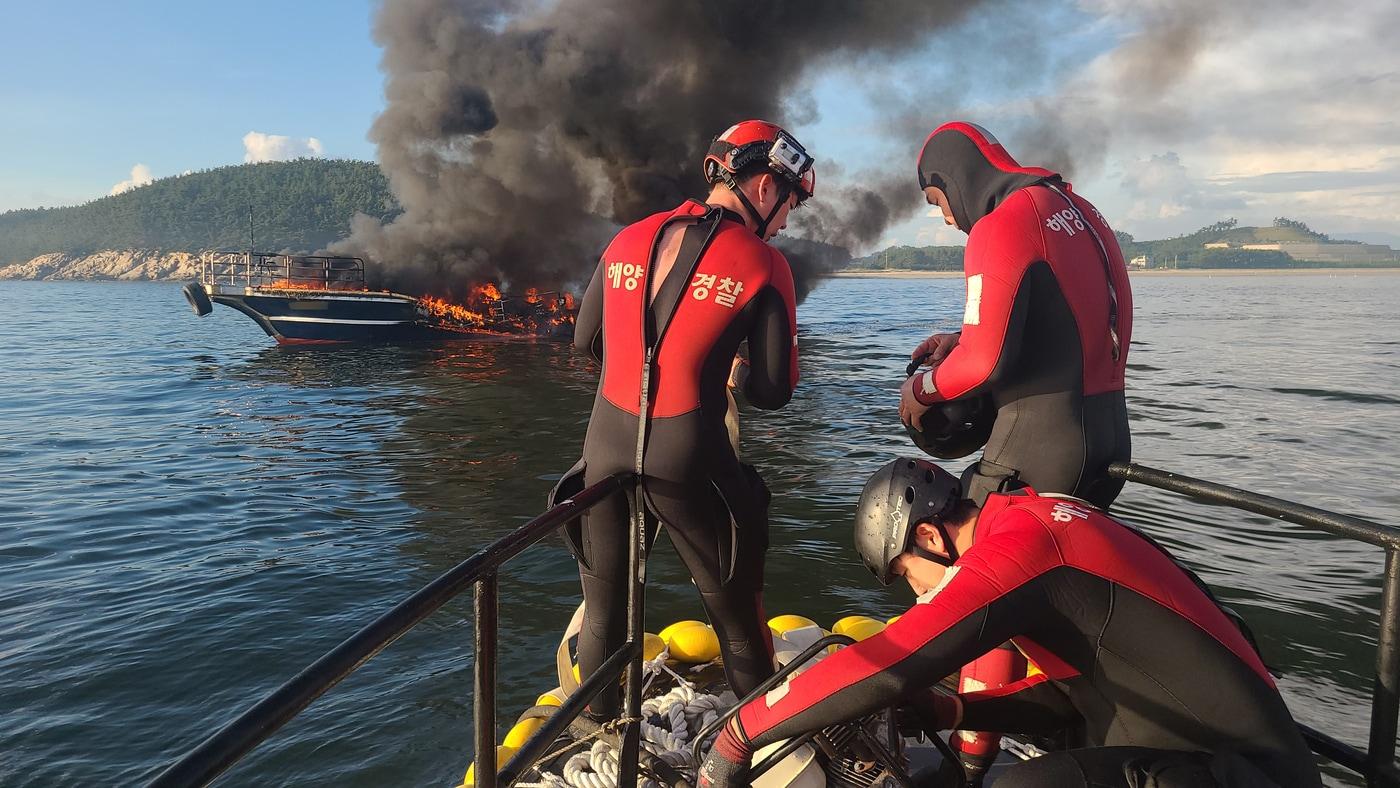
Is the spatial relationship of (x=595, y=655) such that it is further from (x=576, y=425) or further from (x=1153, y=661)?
(x=576, y=425)

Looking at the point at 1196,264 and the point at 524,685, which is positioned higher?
the point at 1196,264

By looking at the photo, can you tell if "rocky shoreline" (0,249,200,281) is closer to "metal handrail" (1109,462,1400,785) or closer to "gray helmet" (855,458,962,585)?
"gray helmet" (855,458,962,585)

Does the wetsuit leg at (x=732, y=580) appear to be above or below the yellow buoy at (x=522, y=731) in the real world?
above

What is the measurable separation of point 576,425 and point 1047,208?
41.0 feet

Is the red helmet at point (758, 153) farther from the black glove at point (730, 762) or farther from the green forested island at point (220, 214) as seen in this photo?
the green forested island at point (220, 214)

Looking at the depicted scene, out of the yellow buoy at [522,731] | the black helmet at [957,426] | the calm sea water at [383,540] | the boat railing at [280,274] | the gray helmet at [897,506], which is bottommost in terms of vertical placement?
the calm sea water at [383,540]

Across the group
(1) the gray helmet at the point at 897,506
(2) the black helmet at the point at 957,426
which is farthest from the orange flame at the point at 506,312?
(1) the gray helmet at the point at 897,506

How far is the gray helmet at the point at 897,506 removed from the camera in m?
2.34

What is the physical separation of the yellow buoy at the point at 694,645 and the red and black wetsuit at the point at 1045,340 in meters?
1.81

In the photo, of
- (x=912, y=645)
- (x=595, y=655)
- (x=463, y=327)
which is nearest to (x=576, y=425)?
(x=595, y=655)

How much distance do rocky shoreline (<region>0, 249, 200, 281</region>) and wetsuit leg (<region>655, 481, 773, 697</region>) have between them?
528 feet

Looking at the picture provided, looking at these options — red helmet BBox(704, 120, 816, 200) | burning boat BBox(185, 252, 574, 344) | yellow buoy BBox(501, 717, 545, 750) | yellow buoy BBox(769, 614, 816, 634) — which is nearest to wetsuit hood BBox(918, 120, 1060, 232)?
red helmet BBox(704, 120, 816, 200)

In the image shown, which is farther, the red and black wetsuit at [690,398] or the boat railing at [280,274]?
the boat railing at [280,274]

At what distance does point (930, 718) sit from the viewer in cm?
253
